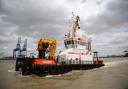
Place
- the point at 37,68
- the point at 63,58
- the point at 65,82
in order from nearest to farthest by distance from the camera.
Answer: the point at 65,82, the point at 37,68, the point at 63,58

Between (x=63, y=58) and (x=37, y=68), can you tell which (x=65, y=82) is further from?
(x=63, y=58)

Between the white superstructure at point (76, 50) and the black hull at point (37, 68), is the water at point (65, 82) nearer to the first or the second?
the black hull at point (37, 68)

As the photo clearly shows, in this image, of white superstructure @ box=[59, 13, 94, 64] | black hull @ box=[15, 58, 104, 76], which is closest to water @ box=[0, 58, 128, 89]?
black hull @ box=[15, 58, 104, 76]

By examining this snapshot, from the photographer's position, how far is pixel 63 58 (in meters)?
24.0

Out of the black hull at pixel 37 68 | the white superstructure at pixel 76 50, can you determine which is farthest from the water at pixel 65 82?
the white superstructure at pixel 76 50

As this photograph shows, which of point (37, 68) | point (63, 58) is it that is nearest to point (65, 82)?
point (37, 68)

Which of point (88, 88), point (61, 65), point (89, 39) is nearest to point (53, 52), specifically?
point (61, 65)

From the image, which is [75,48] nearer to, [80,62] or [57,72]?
[80,62]

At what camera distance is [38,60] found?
18688 millimetres

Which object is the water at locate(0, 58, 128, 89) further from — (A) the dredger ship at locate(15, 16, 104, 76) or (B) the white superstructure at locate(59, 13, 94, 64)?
(B) the white superstructure at locate(59, 13, 94, 64)

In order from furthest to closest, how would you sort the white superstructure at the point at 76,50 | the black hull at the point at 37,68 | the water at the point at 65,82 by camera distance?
the white superstructure at the point at 76,50, the black hull at the point at 37,68, the water at the point at 65,82

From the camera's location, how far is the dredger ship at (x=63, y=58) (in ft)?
62.3

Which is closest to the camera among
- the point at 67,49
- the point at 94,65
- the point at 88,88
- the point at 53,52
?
the point at 88,88

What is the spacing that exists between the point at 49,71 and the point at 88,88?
7960mm
